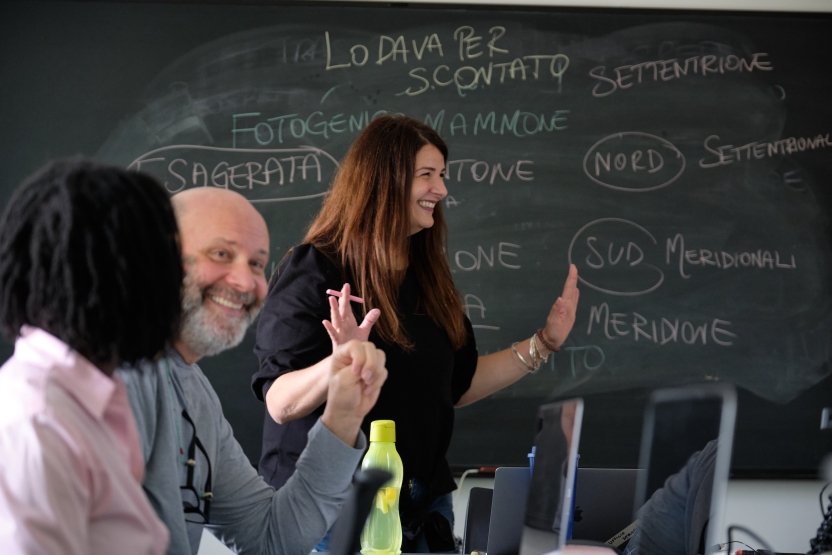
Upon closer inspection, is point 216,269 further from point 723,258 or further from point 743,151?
point 743,151

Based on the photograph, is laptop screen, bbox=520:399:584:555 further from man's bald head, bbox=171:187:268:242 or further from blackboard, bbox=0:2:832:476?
blackboard, bbox=0:2:832:476

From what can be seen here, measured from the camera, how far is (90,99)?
2771 millimetres

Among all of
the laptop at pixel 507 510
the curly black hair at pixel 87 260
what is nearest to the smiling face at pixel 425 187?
the laptop at pixel 507 510

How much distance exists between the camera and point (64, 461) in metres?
0.63

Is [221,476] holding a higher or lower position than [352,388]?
lower

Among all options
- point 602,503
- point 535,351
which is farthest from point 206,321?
point 535,351

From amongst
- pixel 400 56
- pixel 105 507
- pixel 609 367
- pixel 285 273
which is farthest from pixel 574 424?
pixel 400 56

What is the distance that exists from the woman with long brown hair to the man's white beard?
1.05 feet

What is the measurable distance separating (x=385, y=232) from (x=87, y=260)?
48.5 inches

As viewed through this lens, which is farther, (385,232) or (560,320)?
(560,320)

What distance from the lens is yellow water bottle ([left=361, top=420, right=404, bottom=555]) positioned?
1.48 metres

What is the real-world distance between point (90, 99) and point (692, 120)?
2.13 metres

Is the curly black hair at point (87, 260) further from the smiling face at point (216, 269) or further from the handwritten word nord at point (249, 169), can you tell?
the handwritten word nord at point (249, 169)

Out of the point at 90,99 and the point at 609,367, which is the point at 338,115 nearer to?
the point at 90,99
